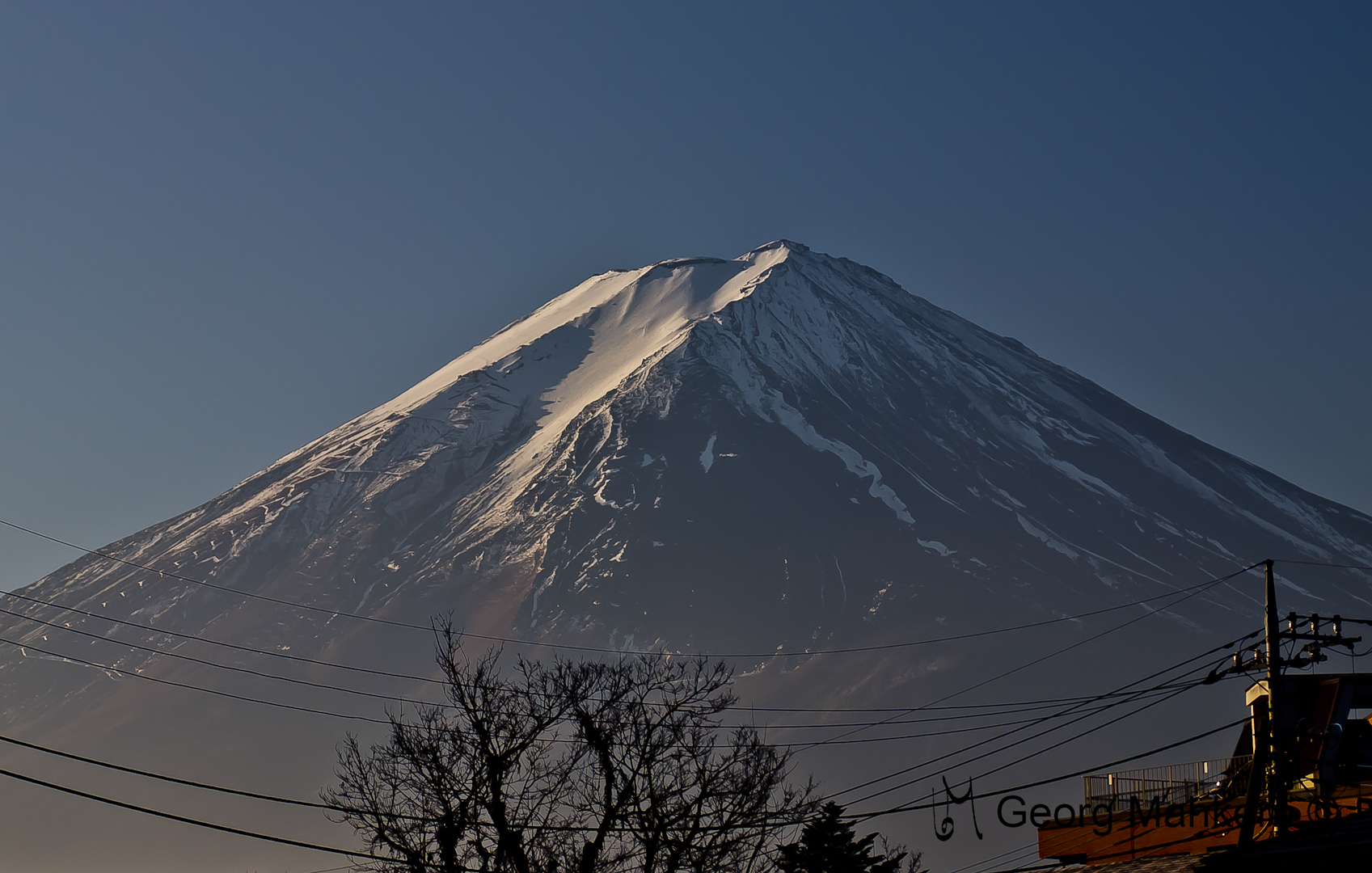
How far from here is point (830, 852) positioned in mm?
33406

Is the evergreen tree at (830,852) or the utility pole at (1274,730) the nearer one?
the utility pole at (1274,730)

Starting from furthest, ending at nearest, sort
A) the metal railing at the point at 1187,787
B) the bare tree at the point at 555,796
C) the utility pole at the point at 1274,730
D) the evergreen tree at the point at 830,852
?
the evergreen tree at the point at 830,852
the metal railing at the point at 1187,787
the bare tree at the point at 555,796
the utility pole at the point at 1274,730

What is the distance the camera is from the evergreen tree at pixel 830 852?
103 feet

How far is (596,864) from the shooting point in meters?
19.8

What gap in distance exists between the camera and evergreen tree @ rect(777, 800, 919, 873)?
3153cm

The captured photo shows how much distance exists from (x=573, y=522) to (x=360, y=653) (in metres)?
33.7

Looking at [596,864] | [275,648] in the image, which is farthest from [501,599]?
[596,864]

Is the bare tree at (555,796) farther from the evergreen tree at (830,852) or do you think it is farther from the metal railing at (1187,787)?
the evergreen tree at (830,852)

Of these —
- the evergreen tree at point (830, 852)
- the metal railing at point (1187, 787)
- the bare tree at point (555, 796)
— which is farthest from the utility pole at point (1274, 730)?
the evergreen tree at point (830, 852)

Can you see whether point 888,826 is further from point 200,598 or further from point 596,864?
point 596,864

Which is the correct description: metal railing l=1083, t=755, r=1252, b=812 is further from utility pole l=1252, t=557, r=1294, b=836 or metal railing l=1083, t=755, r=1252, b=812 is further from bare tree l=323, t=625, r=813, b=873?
bare tree l=323, t=625, r=813, b=873

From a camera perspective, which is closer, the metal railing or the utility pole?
the utility pole

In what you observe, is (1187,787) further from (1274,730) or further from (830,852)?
(830,852)

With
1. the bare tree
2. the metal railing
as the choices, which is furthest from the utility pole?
the bare tree
